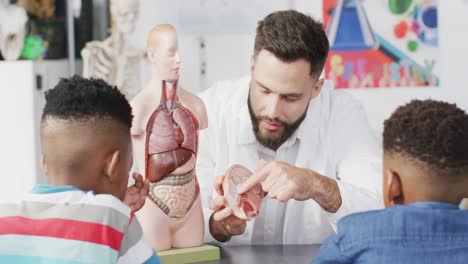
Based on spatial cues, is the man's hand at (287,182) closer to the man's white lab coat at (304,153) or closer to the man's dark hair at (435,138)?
the man's white lab coat at (304,153)

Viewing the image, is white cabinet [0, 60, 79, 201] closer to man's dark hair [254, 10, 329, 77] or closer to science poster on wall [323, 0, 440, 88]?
man's dark hair [254, 10, 329, 77]

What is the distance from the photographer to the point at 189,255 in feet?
5.73

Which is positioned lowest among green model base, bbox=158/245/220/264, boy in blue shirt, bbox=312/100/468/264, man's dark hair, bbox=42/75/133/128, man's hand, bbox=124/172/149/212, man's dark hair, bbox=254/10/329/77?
green model base, bbox=158/245/220/264

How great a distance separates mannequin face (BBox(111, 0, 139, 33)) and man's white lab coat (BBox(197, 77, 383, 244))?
132cm

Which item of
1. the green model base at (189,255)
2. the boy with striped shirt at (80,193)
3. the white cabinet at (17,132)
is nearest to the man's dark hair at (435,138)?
the boy with striped shirt at (80,193)

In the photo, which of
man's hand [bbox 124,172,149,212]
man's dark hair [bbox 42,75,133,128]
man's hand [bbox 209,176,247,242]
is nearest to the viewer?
man's dark hair [bbox 42,75,133,128]

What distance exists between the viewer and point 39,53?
3582 millimetres

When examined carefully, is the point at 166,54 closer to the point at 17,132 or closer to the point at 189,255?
the point at 189,255

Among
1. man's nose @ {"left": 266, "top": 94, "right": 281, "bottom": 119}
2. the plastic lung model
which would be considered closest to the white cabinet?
man's nose @ {"left": 266, "top": 94, "right": 281, "bottom": 119}

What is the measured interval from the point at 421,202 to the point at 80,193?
1.69 feet

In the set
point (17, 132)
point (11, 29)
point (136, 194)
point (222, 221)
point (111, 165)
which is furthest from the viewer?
point (11, 29)

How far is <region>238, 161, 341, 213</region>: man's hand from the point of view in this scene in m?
1.73

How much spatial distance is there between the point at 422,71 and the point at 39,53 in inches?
67.3

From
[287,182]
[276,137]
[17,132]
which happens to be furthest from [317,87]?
[17,132]
